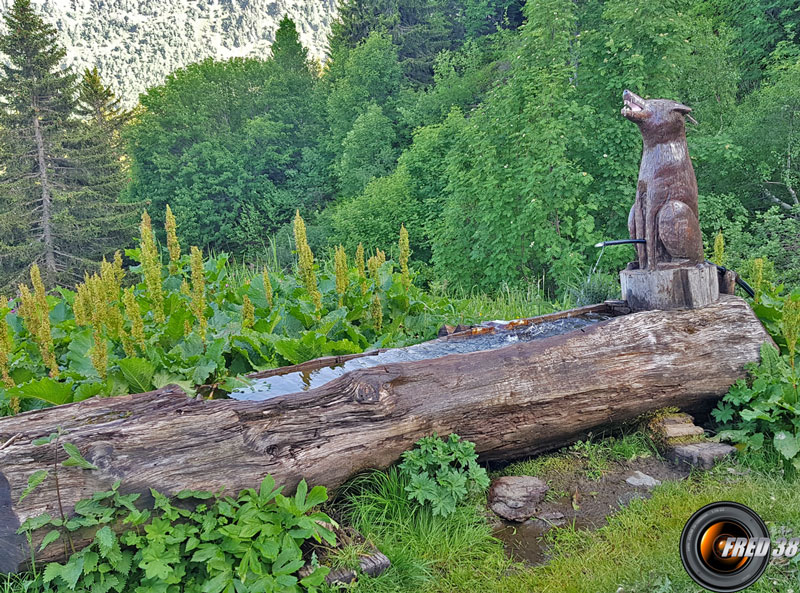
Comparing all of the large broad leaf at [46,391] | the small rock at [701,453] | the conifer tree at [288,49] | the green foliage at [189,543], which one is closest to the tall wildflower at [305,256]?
the large broad leaf at [46,391]

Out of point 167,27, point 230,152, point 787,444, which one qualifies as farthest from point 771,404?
point 167,27

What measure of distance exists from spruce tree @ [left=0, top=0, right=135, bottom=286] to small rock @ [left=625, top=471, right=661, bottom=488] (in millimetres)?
22894

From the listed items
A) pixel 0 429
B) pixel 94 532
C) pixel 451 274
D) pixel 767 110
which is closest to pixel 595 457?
pixel 94 532

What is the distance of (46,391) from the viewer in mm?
2834

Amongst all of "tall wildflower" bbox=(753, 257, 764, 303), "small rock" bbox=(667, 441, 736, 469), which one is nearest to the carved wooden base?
"tall wildflower" bbox=(753, 257, 764, 303)

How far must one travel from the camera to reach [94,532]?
2.22 m

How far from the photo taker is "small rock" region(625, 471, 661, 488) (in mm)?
3421

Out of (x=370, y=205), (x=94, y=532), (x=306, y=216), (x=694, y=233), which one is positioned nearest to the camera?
(x=94, y=532)

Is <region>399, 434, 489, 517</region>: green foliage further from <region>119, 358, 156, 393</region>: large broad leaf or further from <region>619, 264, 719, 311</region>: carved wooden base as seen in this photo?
<region>619, 264, 719, 311</region>: carved wooden base

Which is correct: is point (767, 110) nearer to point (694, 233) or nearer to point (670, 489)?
point (694, 233)

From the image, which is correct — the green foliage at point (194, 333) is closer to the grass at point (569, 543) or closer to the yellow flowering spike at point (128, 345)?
the yellow flowering spike at point (128, 345)

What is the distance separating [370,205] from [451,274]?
684 centimetres

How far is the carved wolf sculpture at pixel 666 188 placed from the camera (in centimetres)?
407

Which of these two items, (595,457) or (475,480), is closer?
(475,480)
